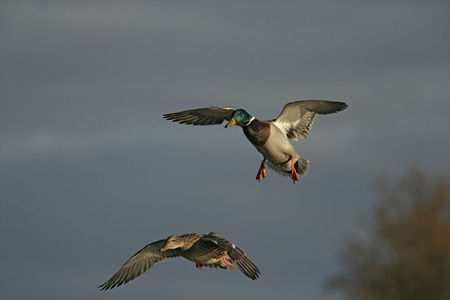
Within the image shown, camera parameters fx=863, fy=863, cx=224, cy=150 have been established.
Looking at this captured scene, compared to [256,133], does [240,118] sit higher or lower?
higher

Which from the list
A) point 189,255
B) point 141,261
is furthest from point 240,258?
point 141,261

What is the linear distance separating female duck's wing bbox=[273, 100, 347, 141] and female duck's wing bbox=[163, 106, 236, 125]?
122 centimetres

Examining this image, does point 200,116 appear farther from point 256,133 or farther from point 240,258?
point 240,258

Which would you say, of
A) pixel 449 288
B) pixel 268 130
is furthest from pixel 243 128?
pixel 449 288

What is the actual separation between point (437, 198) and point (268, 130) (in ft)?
50.9

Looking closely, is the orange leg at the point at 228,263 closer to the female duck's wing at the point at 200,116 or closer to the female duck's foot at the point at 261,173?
the female duck's foot at the point at 261,173

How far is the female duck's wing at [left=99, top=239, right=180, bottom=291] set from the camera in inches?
688

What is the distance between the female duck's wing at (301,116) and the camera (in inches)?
731

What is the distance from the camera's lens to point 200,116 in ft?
63.9

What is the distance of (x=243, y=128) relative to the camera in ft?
58.1

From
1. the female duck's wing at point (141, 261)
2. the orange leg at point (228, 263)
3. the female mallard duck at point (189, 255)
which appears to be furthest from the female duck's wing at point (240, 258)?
the female duck's wing at point (141, 261)

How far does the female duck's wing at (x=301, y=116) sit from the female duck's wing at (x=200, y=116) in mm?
1225

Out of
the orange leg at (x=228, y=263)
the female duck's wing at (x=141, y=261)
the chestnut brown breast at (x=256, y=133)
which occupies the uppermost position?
the chestnut brown breast at (x=256, y=133)

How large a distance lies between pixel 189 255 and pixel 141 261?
1230mm
